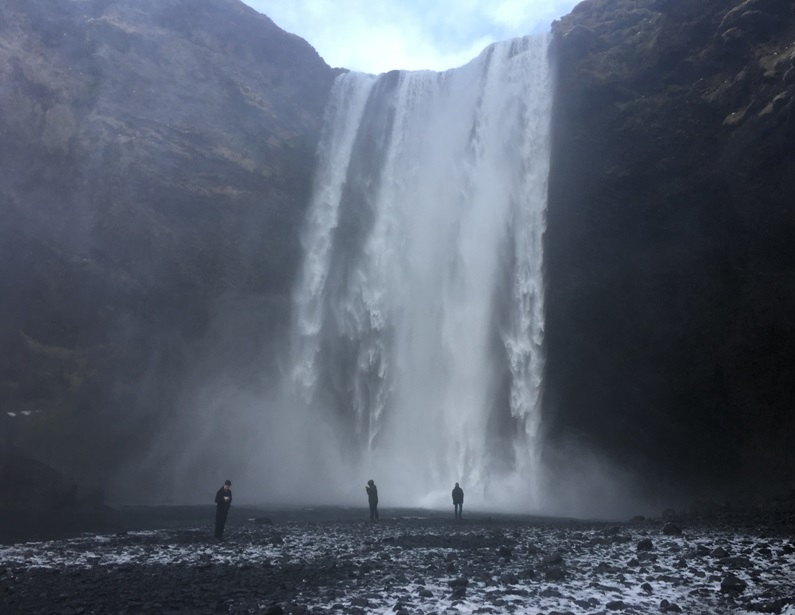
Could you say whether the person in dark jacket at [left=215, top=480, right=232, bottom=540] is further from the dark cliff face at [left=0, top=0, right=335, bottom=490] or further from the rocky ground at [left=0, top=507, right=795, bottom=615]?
the dark cliff face at [left=0, top=0, right=335, bottom=490]

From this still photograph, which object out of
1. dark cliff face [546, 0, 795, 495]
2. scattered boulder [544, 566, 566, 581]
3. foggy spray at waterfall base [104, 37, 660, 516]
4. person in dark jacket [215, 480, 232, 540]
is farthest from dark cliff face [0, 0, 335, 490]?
scattered boulder [544, 566, 566, 581]

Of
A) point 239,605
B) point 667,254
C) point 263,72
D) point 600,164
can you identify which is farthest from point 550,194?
point 239,605

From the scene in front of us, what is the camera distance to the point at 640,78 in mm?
29859

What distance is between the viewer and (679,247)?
26484 millimetres

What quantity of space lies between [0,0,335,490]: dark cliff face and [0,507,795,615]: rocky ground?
16526mm

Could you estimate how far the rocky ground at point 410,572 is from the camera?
8.62 meters

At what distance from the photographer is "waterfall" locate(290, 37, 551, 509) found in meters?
29.4

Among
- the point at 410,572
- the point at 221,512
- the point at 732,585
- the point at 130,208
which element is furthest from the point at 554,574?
the point at 130,208

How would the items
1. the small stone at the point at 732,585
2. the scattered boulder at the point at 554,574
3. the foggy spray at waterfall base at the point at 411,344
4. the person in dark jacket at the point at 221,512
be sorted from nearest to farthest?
the small stone at the point at 732,585 → the scattered boulder at the point at 554,574 → the person in dark jacket at the point at 221,512 → the foggy spray at waterfall base at the point at 411,344

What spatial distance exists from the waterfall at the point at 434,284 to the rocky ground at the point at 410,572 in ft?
42.5

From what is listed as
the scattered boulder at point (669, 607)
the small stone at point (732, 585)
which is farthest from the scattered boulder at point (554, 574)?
the small stone at point (732, 585)

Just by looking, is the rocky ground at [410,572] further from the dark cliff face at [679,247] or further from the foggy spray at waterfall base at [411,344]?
the foggy spray at waterfall base at [411,344]

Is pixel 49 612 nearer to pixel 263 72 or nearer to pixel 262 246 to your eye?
pixel 262 246

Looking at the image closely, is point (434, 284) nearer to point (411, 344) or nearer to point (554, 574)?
point (411, 344)
